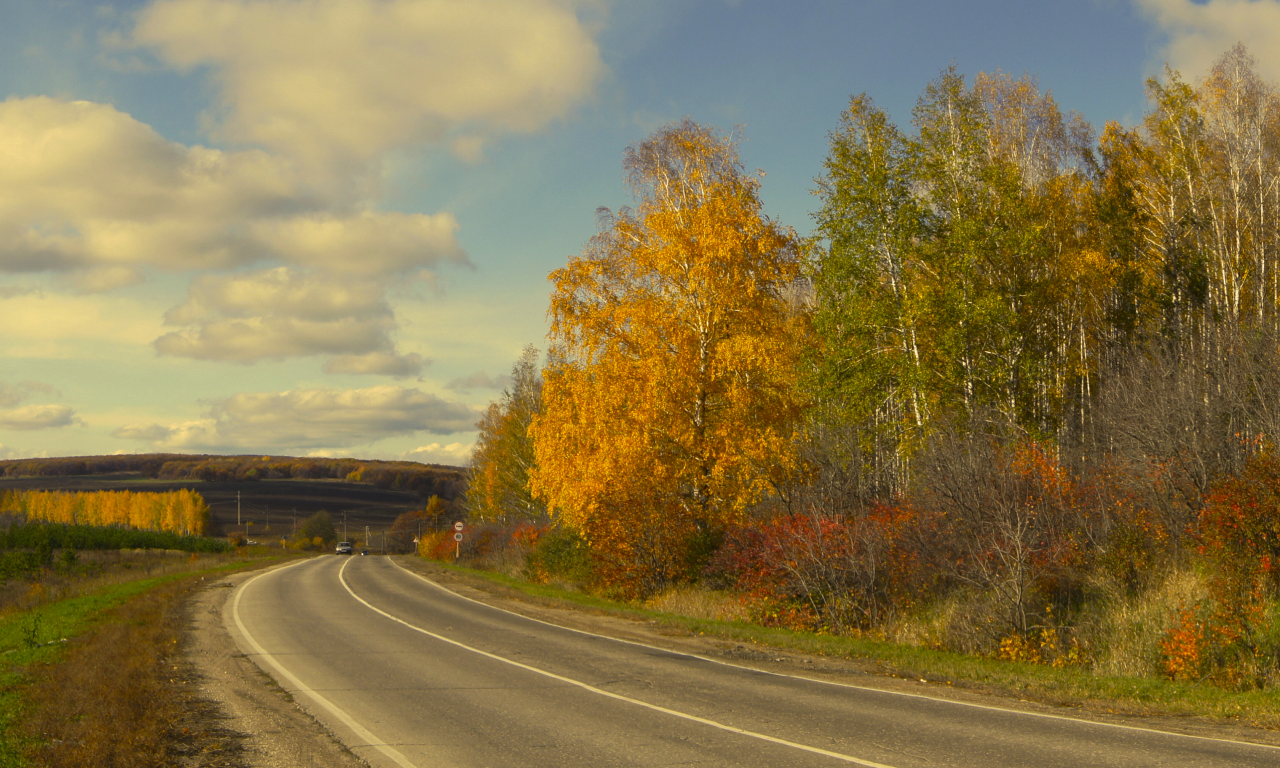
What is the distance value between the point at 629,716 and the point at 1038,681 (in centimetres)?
635

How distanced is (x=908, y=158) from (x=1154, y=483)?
45.4ft

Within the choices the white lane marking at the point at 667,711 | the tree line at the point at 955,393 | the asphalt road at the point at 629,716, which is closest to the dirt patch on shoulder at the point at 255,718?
the asphalt road at the point at 629,716

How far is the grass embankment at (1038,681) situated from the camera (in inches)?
406

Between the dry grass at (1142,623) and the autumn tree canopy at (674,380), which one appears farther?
the autumn tree canopy at (674,380)

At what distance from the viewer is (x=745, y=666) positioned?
14.1 metres

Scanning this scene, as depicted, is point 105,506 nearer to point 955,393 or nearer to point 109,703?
point 955,393

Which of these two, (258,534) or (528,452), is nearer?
(528,452)

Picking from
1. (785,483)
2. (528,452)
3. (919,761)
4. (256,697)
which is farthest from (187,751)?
(528,452)

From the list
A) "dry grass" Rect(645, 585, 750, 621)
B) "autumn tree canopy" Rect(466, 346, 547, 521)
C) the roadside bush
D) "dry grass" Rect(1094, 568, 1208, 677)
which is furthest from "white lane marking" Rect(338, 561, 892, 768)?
"autumn tree canopy" Rect(466, 346, 547, 521)

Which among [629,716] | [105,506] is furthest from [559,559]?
[105,506]

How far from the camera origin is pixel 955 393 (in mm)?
25734

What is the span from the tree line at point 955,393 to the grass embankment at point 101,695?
11.2 metres

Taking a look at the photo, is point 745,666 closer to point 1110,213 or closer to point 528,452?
point 1110,213

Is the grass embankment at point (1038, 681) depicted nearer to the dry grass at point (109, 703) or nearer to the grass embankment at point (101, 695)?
the grass embankment at point (101, 695)
